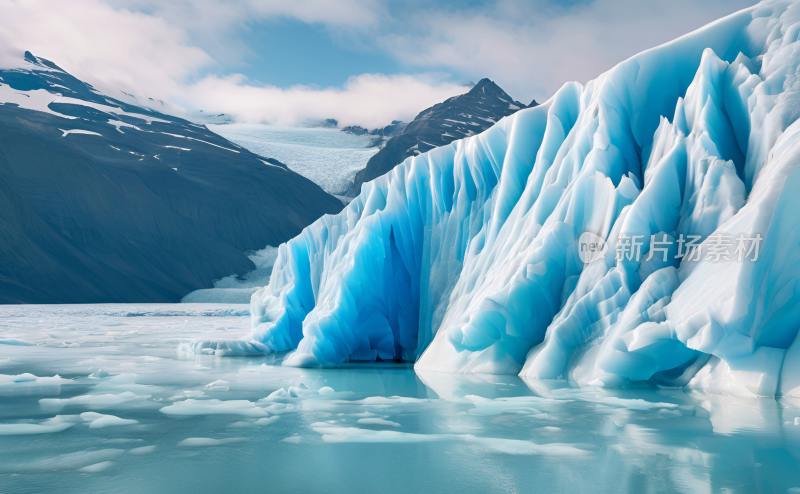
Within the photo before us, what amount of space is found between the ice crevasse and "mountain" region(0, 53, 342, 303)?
106 feet

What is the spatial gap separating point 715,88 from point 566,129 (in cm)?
209

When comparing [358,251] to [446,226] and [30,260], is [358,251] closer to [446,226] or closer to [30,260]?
[446,226]

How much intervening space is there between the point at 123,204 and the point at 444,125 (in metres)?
40.3

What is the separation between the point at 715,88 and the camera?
608 cm

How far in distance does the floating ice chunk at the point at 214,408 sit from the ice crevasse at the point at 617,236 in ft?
8.30

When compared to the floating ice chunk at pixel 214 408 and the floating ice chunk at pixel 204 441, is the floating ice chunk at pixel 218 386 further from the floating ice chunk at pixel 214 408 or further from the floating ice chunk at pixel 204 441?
the floating ice chunk at pixel 204 441

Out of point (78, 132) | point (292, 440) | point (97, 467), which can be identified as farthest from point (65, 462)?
point (78, 132)

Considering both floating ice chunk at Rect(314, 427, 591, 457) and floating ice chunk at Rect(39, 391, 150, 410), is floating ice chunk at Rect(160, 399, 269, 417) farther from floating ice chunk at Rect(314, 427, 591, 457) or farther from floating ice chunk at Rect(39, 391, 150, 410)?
floating ice chunk at Rect(314, 427, 591, 457)

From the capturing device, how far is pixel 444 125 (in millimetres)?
72000

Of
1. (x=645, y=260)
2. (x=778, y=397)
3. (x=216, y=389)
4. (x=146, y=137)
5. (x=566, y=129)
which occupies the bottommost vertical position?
(x=216, y=389)

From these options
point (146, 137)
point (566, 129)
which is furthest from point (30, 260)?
point (566, 129)

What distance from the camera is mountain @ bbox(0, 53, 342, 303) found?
36656 millimetres
